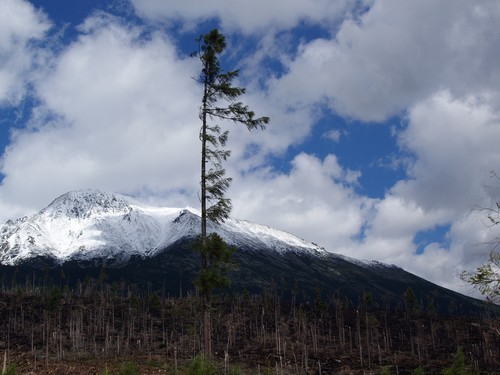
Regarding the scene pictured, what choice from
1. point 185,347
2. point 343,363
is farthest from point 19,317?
point 343,363

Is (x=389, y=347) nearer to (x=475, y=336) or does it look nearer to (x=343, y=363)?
(x=475, y=336)

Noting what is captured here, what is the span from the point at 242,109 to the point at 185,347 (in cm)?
6887

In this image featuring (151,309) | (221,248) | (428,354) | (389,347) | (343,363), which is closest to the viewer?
(221,248)

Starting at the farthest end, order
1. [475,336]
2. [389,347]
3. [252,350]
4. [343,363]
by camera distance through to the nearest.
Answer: [475,336], [389,347], [252,350], [343,363]

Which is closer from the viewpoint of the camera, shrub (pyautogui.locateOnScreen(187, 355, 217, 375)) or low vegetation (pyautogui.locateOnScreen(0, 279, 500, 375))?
shrub (pyautogui.locateOnScreen(187, 355, 217, 375))

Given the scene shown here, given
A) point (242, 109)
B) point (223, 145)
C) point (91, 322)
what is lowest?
point (91, 322)

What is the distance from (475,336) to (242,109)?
106 meters

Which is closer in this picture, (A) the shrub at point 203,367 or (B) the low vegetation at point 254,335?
(A) the shrub at point 203,367

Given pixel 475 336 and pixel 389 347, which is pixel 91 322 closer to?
pixel 389 347

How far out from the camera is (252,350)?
82812mm

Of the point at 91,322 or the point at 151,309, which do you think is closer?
the point at 91,322

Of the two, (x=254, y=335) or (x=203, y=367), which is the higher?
(x=203, y=367)

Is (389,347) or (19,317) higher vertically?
(19,317)

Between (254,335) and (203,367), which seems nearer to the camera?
(203,367)
